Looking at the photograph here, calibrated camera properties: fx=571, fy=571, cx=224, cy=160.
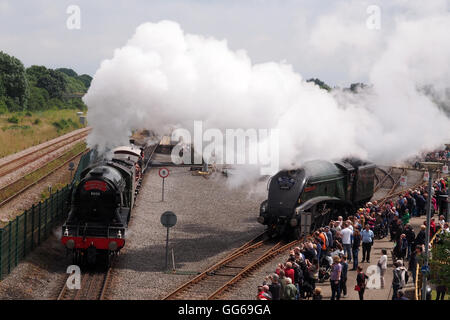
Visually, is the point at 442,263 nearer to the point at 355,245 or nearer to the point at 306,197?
the point at 355,245

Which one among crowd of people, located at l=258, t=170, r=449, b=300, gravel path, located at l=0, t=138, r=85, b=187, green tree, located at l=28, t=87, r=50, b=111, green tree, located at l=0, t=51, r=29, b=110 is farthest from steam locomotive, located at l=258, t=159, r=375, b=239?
green tree, located at l=28, t=87, r=50, b=111

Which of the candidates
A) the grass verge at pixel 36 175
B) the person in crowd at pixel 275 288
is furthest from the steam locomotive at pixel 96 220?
the grass verge at pixel 36 175

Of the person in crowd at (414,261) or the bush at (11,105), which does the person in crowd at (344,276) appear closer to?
the person in crowd at (414,261)

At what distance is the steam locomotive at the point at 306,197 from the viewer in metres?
19.2

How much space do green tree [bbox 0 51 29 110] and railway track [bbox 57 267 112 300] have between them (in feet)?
206

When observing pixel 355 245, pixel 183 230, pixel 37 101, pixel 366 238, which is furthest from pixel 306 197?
pixel 37 101

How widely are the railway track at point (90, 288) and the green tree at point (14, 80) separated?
6288cm

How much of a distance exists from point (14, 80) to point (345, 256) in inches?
2726

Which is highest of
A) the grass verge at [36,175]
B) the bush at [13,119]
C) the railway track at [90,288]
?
the bush at [13,119]

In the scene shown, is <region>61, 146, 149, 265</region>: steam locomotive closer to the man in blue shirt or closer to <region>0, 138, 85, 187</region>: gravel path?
the man in blue shirt

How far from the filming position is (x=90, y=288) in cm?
1512
